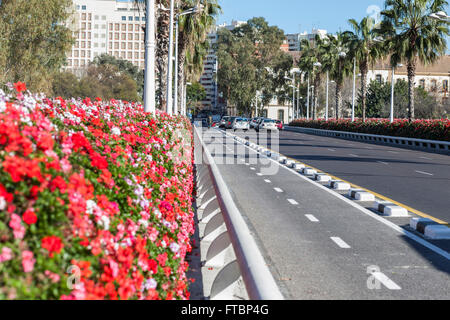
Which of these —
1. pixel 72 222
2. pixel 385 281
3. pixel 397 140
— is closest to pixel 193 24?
pixel 397 140

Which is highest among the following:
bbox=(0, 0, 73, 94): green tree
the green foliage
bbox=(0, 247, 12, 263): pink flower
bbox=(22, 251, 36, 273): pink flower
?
the green foliage

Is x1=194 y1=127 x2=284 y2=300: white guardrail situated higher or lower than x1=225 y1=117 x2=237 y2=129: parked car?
lower

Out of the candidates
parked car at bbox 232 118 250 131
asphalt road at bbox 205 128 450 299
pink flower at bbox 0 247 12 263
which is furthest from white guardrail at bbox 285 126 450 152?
pink flower at bbox 0 247 12 263

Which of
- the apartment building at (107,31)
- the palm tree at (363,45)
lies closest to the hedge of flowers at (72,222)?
the palm tree at (363,45)

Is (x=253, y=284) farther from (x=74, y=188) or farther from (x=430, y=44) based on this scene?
(x=430, y=44)

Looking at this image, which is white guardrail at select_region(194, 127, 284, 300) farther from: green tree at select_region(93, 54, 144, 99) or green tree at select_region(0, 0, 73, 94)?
green tree at select_region(93, 54, 144, 99)

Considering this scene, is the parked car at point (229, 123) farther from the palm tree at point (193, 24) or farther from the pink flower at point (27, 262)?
the pink flower at point (27, 262)

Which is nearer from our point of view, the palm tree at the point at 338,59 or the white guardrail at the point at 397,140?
the white guardrail at the point at 397,140

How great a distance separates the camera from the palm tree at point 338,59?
64.5 meters

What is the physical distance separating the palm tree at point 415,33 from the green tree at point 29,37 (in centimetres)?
2377

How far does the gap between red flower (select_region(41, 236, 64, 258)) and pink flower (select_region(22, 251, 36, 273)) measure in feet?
0.40

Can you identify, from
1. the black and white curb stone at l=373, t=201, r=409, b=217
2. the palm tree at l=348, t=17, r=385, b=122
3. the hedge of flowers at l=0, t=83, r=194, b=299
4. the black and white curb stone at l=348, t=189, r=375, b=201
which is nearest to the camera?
the hedge of flowers at l=0, t=83, r=194, b=299

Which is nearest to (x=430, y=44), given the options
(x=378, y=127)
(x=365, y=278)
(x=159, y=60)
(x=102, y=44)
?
(x=378, y=127)

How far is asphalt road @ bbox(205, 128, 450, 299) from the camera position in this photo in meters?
6.73
